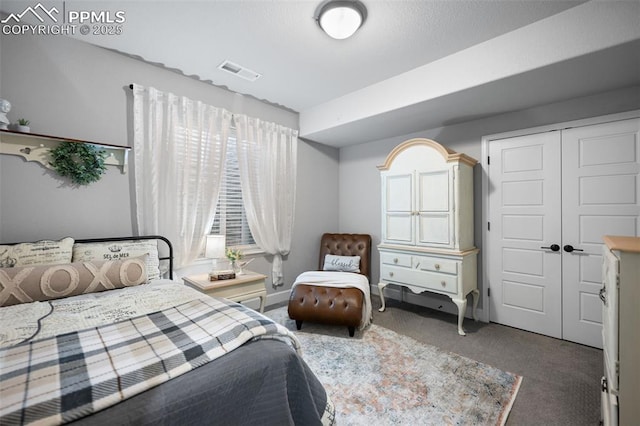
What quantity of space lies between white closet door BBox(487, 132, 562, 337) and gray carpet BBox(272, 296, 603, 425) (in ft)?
0.72

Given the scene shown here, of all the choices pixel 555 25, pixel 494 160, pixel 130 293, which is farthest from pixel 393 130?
pixel 130 293

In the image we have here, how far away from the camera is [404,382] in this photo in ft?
6.62

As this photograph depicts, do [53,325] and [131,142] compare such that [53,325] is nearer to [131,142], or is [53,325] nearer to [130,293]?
[130,293]

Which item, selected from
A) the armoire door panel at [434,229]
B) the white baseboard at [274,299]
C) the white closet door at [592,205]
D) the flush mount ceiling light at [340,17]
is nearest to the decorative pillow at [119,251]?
the white baseboard at [274,299]

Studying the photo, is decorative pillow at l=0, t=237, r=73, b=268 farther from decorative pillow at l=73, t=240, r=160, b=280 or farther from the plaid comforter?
the plaid comforter

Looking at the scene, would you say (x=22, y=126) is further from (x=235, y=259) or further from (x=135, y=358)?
(x=135, y=358)

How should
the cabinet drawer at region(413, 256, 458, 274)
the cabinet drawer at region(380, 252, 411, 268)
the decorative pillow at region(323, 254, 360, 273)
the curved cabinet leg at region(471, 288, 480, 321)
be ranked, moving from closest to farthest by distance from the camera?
1. the cabinet drawer at region(413, 256, 458, 274)
2. the curved cabinet leg at region(471, 288, 480, 321)
3. the cabinet drawer at region(380, 252, 411, 268)
4. the decorative pillow at region(323, 254, 360, 273)

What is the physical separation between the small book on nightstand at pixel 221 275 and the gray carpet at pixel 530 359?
1.71m

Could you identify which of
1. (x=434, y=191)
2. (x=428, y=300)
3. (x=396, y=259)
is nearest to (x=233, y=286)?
(x=396, y=259)

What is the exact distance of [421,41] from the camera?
2.32 meters

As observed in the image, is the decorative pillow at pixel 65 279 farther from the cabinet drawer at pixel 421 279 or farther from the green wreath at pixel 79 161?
the cabinet drawer at pixel 421 279

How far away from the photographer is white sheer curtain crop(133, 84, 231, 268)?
258 centimetres

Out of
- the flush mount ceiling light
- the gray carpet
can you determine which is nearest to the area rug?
the gray carpet

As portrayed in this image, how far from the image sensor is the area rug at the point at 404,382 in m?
1.70
